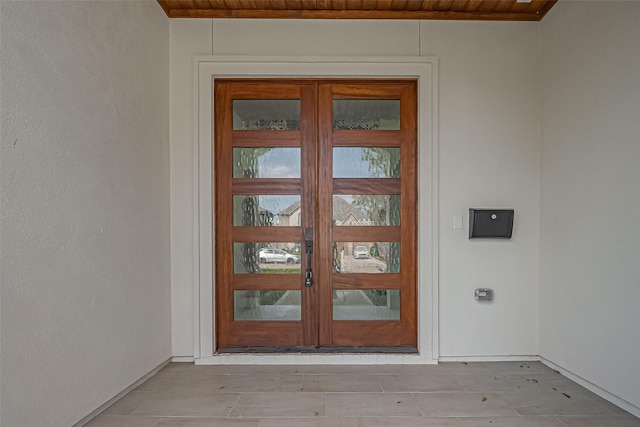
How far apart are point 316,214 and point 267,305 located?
2.95 ft

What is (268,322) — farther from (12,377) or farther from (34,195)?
(34,195)

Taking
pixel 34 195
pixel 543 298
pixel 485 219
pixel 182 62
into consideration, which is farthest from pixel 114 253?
pixel 543 298

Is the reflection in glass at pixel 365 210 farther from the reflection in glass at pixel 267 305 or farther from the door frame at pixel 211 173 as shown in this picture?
the reflection in glass at pixel 267 305

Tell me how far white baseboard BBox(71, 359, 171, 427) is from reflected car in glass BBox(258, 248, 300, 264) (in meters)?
1.14

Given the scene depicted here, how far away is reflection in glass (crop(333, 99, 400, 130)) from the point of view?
2.98 m

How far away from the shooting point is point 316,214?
2961mm

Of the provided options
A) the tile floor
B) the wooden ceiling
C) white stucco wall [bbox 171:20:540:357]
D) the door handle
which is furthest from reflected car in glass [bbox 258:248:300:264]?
the wooden ceiling

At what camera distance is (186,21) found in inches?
115

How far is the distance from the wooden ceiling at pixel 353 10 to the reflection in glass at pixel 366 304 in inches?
92.0

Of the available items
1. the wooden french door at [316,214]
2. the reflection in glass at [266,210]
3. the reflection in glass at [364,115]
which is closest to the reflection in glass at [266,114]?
the wooden french door at [316,214]

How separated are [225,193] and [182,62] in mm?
1172

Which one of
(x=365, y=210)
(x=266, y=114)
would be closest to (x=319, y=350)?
(x=365, y=210)

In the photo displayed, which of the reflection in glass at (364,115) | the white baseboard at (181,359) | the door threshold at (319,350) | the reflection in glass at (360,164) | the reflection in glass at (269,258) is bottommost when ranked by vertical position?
the white baseboard at (181,359)

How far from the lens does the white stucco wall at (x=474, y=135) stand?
289cm
